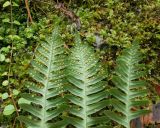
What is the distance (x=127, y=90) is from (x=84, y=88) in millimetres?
167

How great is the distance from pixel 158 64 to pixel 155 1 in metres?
0.67

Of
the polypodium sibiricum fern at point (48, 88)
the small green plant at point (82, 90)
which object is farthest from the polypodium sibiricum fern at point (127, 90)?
the polypodium sibiricum fern at point (48, 88)

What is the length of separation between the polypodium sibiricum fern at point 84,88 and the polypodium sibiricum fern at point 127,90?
0.20 ft

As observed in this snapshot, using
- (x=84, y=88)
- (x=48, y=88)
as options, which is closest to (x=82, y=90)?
(x=84, y=88)

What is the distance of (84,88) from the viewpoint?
150cm

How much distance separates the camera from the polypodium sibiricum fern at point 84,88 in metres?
1.47

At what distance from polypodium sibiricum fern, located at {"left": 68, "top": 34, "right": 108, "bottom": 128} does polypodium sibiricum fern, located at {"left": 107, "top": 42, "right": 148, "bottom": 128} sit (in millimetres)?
61

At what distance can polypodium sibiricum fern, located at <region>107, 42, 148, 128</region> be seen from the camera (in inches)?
57.3

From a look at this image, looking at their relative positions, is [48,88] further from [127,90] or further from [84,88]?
[127,90]

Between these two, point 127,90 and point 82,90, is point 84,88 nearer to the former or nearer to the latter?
point 82,90

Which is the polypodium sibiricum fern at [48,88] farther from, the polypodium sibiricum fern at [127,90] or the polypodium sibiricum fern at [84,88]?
the polypodium sibiricum fern at [127,90]

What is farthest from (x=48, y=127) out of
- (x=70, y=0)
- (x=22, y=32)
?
(x=70, y=0)

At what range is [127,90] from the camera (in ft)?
4.83

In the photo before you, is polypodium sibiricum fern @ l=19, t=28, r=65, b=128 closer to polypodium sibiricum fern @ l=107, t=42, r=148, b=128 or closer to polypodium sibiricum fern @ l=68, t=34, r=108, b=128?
polypodium sibiricum fern @ l=68, t=34, r=108, b=128
